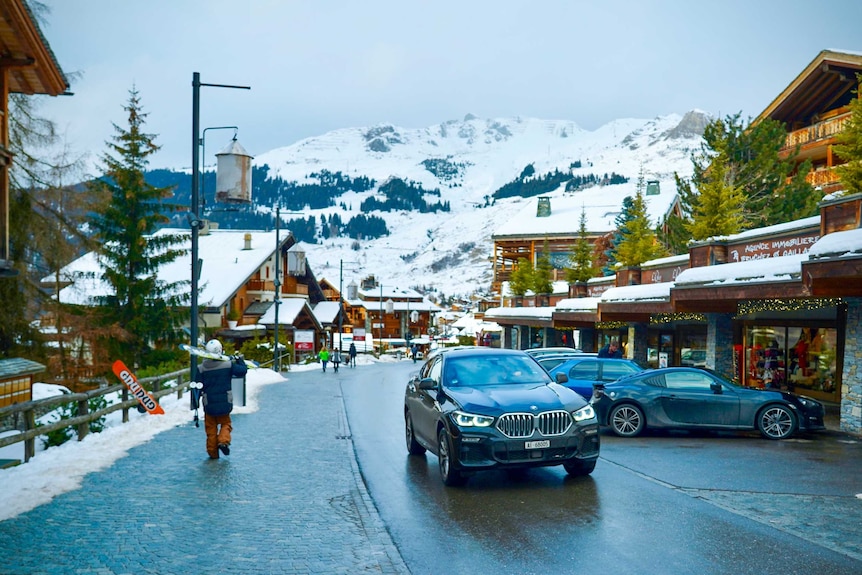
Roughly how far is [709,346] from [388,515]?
16.0 metres

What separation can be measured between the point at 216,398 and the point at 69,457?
7.38 feet

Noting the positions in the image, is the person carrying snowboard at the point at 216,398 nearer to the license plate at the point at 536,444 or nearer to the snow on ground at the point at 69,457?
the snow on ground at the point at 69,457

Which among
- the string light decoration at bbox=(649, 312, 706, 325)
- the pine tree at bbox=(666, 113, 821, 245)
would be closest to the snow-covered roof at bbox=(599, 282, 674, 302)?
the string light decoration at bbox=(649, 312, 706, 325)

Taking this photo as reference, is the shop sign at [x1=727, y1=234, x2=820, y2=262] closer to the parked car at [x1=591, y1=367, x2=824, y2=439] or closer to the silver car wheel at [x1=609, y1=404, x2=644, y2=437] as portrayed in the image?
the parked car at [x1=591, y1=367, x2=824, y2=439]

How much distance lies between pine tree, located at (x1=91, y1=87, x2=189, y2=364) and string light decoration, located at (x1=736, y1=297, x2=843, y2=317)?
23.7 metres

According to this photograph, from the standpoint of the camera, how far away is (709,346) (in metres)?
22.7

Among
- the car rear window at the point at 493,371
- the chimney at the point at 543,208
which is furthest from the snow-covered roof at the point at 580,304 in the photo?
the chimney at the point at 543,208

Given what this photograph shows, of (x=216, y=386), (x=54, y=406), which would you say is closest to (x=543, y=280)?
(x=54, y=406)

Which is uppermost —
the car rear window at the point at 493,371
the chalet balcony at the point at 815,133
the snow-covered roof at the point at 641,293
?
the chalet balcony at the point at 815,133

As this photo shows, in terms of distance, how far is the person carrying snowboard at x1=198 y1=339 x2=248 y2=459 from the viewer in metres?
12.3

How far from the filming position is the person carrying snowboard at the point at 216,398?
1233 centimetres

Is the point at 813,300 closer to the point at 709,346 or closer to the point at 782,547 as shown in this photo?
the point at 709,346

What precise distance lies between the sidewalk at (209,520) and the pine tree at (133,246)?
22485 mm

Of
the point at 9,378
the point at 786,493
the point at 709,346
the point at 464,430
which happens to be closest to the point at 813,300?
the point at 709,346
